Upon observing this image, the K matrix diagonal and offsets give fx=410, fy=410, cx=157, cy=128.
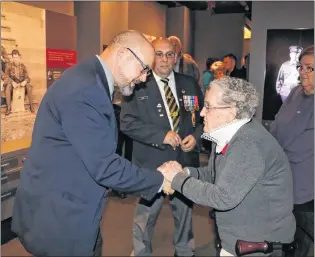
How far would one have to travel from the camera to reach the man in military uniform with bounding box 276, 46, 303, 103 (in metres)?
5.71

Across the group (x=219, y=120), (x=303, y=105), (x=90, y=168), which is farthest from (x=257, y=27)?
(x=90, y=168)

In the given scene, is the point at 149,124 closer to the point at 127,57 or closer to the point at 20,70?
the point at 127,57

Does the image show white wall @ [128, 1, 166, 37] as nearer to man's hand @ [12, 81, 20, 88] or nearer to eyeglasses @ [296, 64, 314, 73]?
man's hand @ [12, 81, 20, 88]

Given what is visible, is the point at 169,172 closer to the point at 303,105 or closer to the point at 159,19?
the point at 303,105

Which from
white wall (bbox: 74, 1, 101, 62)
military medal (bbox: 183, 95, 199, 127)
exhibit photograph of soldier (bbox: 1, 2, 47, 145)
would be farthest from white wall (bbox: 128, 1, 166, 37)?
military medal (bbox: 183, 95, 199, 127)

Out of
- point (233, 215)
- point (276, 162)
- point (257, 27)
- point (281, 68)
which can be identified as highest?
point (257, 27)

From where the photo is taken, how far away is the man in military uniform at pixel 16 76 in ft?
11.9

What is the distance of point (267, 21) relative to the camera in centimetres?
583

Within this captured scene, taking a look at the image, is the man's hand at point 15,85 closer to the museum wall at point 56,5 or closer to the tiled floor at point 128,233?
the museum wall at point 56,5

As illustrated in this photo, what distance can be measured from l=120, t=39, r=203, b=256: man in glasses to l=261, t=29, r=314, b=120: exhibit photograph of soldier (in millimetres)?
2902

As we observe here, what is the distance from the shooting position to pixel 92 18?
19.6 feet

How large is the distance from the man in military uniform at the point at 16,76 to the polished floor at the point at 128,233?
1.37m

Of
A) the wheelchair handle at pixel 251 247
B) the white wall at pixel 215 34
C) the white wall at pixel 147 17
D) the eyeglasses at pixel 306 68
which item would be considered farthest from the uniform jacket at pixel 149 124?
the white wall at pixel 215 34

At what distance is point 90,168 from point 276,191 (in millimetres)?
843
